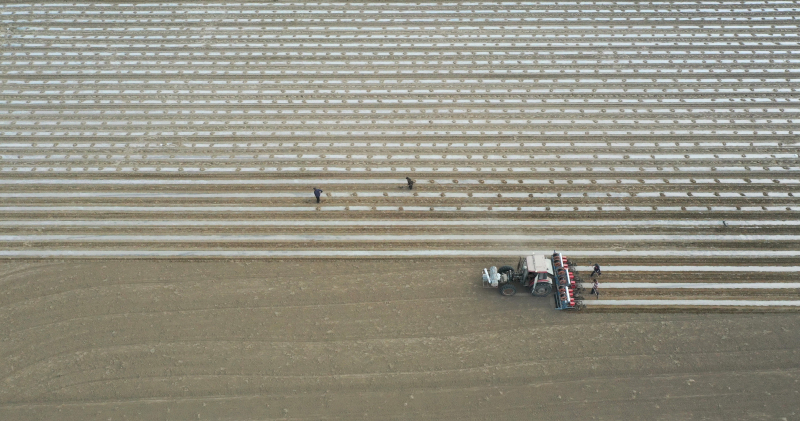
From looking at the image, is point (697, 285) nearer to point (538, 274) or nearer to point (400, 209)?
point (538, 274)

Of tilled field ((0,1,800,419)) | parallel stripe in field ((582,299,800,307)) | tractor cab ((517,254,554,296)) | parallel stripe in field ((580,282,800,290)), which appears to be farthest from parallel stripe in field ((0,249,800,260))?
parallel stripe in field ((582,299,800,307))

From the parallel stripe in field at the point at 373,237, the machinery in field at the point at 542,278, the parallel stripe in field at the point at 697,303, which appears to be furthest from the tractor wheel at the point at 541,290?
the parallel stripe in field at the point at 373,237

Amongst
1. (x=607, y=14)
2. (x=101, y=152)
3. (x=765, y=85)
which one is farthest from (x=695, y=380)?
(x=101, y=152)

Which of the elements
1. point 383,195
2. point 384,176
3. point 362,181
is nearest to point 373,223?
point 383,195

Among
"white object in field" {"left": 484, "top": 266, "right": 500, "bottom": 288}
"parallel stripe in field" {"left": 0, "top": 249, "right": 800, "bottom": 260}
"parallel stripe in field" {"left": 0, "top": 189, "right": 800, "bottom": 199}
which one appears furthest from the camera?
"parallel stripe in field" {"left": 0, "top": 189, "right": 800, "bottom": 199}

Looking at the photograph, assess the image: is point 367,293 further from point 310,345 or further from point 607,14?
point 607,14

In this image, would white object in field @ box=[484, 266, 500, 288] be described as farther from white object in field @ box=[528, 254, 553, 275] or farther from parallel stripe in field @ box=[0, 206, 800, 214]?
parallel stripe in field @ box=[0, 206, 800, 214]
